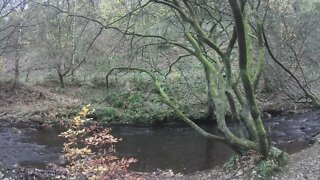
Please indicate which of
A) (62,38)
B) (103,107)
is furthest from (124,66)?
(62,38)

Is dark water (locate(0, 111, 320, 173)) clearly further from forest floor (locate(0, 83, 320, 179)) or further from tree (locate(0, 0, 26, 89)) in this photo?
tree (locate(0, 0, 26, 89))

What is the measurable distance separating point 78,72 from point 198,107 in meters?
12.1


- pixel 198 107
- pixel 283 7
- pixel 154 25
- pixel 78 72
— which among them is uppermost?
pixel 283 7

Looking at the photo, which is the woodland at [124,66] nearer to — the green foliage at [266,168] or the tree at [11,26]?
the tree at [11,26]

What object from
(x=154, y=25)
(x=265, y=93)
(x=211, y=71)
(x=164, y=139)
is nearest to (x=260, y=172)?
(x=211, y=71)

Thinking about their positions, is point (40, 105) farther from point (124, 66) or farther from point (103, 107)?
point (124, 66)

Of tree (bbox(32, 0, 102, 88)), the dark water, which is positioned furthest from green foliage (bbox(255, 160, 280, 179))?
tree (bbox(32, 0, 102, 88))

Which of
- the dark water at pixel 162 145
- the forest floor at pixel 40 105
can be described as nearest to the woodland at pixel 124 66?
the forest floor at pixel 40 105

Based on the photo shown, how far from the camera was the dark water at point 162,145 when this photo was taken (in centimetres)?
1630

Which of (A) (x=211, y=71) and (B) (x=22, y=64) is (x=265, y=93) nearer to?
(A) (x=211, y=71)

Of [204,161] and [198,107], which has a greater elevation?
[198,107]

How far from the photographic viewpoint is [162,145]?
19.5 meters

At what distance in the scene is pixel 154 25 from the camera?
946 inches

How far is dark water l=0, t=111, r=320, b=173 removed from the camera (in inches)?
642
